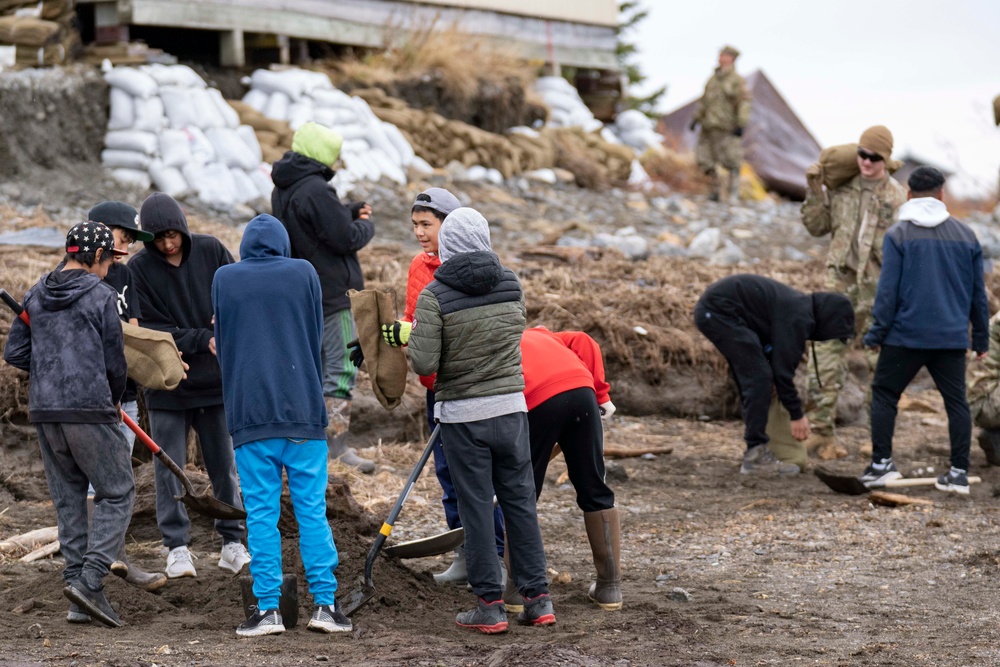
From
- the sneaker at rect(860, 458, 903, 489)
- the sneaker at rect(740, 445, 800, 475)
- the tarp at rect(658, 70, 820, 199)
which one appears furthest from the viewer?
the tarp at rect(658, 70, 820, 199)

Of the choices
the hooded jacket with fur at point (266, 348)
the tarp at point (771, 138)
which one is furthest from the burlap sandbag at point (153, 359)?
the tarp at point (771, 138)

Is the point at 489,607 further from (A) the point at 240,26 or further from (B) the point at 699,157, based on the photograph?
(B) the point at 699,157

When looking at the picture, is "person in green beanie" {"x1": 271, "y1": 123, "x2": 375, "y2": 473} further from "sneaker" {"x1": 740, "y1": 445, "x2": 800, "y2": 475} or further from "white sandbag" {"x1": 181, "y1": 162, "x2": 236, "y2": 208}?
"white sandbag" {"x1": 181, "y1": 162, "x2": 236, "y2": 208}

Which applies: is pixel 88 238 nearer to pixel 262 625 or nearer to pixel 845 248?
pixel 262 625

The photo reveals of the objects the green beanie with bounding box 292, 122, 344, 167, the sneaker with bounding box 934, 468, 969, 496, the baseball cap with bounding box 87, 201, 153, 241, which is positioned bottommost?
the sneaker with bounding box 934, 468, 969, 496

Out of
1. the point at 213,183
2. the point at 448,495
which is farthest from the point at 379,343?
the point at 213,183

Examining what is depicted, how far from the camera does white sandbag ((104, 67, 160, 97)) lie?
44.0 ft

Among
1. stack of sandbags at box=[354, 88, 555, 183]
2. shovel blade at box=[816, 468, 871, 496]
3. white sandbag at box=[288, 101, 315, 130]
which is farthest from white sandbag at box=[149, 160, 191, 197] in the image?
shovel blade at box=[816, 468, 871, 496]

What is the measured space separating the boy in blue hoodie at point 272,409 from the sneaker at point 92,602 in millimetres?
526

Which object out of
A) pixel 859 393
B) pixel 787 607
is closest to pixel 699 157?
pixel 859 393

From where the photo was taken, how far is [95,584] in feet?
16.1

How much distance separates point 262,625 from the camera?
4785 millimetres

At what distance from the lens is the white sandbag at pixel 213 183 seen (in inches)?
511

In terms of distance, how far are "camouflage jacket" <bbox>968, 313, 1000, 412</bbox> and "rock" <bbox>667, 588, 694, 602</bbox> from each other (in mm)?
3874
